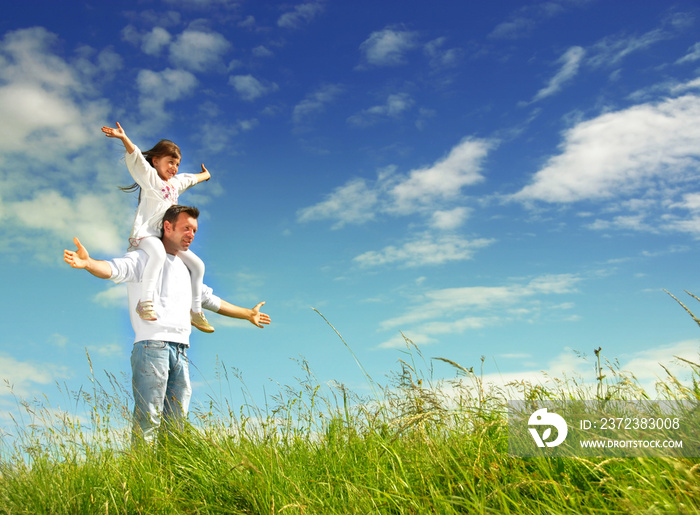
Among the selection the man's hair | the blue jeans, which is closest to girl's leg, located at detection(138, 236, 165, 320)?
the man's hair

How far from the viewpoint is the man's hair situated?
240 inches

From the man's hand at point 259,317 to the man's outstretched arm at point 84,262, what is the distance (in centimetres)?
220

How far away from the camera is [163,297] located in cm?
577

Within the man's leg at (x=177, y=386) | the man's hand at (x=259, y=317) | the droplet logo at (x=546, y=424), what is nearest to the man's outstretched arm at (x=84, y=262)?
the man's leg at (x=177, y=386)

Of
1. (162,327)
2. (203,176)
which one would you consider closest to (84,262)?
(162,327)

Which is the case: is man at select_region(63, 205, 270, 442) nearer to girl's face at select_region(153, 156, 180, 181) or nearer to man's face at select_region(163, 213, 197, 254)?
man's face at select_region(163, 213, 197, 254)

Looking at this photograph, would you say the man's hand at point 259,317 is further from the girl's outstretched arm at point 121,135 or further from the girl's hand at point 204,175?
the girl's outstretched arm at point 121,135

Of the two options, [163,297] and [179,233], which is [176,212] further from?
[163,297]

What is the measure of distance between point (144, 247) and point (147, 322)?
2.87 ft

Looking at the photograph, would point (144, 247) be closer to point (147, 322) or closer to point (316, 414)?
point (147, 322)

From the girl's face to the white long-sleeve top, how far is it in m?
1.14

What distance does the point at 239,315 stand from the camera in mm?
7141

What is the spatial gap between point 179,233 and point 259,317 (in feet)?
5.80

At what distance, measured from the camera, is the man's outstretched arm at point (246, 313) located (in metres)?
7.01
